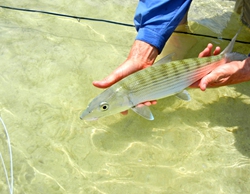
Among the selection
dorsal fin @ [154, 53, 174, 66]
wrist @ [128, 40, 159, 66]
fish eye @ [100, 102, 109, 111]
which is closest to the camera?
fish eye @ [100, 102, 109, 111]

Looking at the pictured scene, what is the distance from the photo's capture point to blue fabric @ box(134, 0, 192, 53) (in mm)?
2883

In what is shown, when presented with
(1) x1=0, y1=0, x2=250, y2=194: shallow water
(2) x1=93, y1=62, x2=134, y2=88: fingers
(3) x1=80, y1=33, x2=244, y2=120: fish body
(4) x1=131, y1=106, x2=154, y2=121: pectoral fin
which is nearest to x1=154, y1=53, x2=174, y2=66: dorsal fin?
(3) x1=80, y1=33, x2=244, y2=120: fish body

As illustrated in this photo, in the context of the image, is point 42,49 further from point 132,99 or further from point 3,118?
point 132,99

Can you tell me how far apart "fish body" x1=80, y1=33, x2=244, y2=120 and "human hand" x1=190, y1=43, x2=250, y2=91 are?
80mm

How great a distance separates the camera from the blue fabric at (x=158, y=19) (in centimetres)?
288

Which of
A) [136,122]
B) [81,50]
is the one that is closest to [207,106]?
[136,122]

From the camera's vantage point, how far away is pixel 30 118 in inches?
115

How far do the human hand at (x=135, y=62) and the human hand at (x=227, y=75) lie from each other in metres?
0.43

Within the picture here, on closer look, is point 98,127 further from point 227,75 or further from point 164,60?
point 227,75

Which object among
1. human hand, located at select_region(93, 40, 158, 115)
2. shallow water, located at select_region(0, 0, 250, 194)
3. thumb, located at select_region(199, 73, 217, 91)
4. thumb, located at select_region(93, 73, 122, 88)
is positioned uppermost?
thumb, located at select_region(199, 73, 217, 91)

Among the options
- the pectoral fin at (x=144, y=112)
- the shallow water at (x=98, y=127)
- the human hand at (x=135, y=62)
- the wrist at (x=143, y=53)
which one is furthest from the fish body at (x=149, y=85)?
the shallow water at (x=98, y=127)

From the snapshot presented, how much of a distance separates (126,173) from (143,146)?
30 cm

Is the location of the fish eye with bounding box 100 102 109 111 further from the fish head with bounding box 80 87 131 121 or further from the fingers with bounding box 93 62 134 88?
the fingers with bounding box 93 62 134 88

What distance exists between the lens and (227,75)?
8.58 feet
